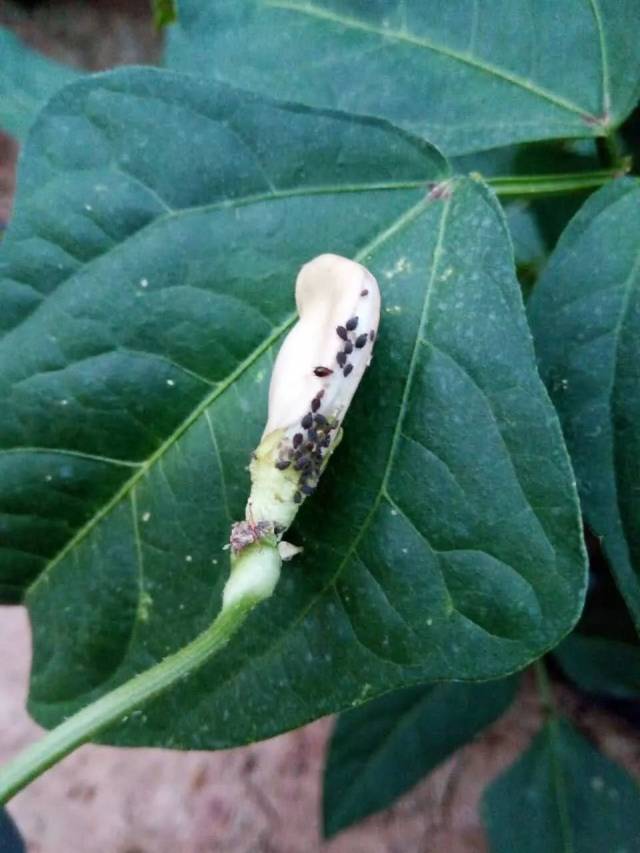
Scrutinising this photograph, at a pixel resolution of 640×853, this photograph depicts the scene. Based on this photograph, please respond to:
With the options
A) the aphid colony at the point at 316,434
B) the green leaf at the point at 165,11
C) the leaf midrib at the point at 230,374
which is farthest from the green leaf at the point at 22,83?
the aphid colony at the point at 316,434

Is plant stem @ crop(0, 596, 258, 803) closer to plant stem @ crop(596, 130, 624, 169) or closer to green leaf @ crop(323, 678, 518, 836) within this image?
plant stem @ crop(596, 130, 624, 169)

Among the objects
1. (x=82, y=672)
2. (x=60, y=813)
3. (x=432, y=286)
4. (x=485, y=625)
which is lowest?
(x=60, y=813)

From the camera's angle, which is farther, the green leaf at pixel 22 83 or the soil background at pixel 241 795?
the soil background at pixel 241 795

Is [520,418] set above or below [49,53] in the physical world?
below

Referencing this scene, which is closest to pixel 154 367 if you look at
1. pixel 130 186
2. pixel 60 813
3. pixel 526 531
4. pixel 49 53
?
pixel 130 186

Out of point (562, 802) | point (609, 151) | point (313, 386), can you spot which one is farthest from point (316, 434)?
point (562, 802)

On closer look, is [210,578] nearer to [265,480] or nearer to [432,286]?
[265,480]

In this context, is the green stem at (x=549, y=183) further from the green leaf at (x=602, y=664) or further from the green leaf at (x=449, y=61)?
the green leaf at (x=602, y=664)
